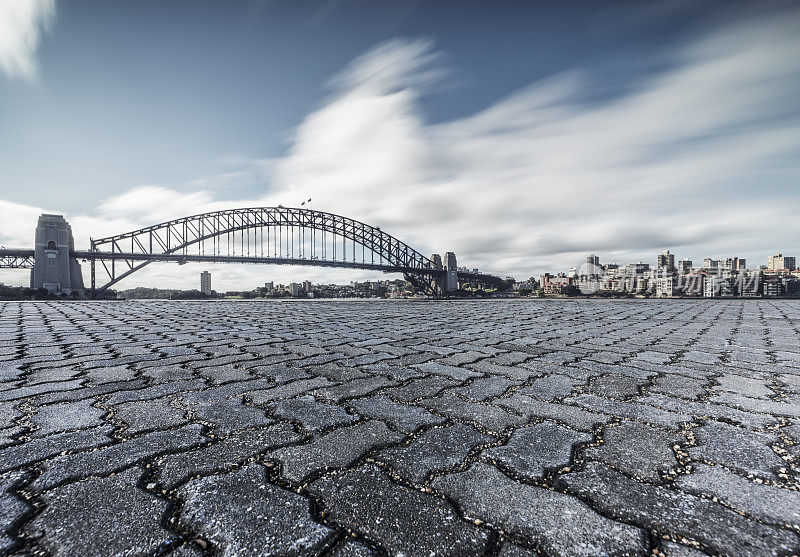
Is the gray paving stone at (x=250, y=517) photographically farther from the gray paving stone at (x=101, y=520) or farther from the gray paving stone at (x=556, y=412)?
the gray paving stone at (x=556, y=412)

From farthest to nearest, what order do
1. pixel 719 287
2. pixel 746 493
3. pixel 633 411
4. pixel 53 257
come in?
pixel 53 257 → pixel 719 287 → pixel 633 411 → pixel 746 493

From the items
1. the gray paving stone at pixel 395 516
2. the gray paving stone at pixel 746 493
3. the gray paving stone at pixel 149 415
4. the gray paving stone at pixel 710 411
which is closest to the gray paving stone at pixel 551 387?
the gray paving stone at pixel 710 411

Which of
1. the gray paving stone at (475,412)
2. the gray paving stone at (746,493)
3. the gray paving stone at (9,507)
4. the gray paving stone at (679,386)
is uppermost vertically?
the gray paving stone at (9,507)

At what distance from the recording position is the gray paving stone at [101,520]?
30.9 inches

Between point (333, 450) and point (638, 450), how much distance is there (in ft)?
3.52

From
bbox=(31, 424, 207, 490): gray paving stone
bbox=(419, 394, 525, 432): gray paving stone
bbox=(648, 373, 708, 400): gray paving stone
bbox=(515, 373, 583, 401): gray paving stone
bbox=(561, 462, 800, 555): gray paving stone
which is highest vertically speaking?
bbox=(31, 424, 207, 490): gray paving stone

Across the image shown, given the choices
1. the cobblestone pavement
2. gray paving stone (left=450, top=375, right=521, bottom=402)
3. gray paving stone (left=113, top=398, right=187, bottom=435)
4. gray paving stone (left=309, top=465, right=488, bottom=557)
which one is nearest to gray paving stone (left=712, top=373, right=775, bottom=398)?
the cobblestone pavement

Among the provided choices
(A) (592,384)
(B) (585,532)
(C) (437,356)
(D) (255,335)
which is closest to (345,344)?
(C) (437,356)

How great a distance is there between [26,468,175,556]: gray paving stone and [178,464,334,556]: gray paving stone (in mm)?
76

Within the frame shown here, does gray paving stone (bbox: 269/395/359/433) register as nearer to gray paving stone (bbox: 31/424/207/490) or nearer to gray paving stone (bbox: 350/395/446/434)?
gray paving stone (bbox: 350/395/446/434)

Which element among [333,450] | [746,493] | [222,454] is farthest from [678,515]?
[222,454]

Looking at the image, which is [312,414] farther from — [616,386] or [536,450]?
[616,386]

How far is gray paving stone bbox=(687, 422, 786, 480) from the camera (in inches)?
45.2

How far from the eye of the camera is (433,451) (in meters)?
1.25
